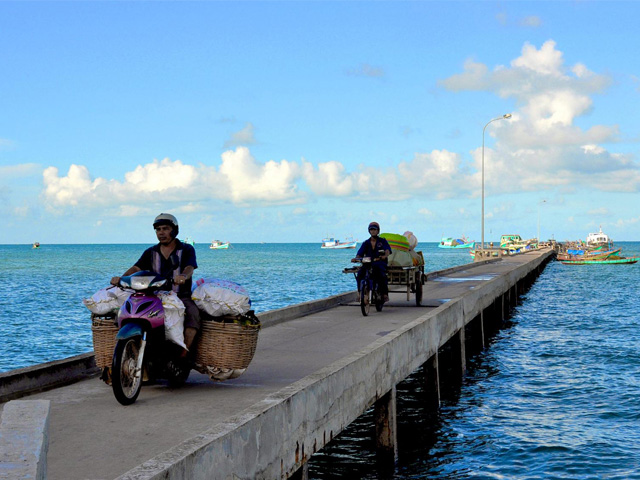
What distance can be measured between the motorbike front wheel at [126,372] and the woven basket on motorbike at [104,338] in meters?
0.30

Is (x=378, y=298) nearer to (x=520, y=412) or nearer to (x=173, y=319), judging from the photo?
(x=520, y=412)

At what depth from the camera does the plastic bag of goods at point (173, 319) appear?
7.16 metres

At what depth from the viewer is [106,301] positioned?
740cm

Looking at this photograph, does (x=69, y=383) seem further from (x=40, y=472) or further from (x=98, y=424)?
(x=40, y=472)

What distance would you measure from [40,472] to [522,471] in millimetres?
7870

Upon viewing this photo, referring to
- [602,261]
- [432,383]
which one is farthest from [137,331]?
[602,261]

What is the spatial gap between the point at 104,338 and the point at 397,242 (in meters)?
11.3

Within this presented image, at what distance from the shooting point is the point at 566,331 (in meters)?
26.2

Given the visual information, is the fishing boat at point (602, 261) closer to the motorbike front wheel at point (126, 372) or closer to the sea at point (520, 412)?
the sea at point (520, 412)

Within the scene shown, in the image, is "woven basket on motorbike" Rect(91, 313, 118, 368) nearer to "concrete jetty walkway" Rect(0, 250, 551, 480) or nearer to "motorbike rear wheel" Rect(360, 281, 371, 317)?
"concrete jetty walkway" Rect(0, 250, 551, 480)

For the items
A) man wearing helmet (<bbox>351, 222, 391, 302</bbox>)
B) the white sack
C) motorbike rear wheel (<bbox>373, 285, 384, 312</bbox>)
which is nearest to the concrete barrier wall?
man wearing helmet (<bbox>351, 222, 391, 302</bbox>)

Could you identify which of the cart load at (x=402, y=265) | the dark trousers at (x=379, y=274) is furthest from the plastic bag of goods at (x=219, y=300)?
the cart load at (x=402, y=265)

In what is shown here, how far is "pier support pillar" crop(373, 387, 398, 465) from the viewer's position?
32.1ft

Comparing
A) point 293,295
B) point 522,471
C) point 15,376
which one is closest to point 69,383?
point 15,376
